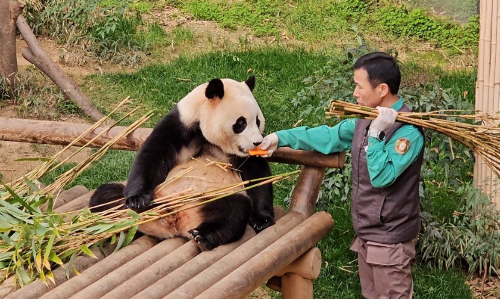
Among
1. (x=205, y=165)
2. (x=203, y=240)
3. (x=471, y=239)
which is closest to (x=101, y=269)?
(x=203, y=240)

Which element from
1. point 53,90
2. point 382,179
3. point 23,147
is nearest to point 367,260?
point 382,179

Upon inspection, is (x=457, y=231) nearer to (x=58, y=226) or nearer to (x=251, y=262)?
(x=251, y=262)

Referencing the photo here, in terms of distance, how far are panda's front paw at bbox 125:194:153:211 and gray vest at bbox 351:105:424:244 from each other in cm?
97

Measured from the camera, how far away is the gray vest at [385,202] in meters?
3.74

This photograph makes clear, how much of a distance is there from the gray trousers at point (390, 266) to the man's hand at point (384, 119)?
59 cm

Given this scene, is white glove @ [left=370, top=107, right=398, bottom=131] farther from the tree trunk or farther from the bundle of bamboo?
the tree trunk

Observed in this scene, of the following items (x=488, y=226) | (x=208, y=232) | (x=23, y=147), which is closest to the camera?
(x=208, y=232)

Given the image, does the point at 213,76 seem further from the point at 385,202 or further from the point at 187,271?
the point at 187,271

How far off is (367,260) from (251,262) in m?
0.65

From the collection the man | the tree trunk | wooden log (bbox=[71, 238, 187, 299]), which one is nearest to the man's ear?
the man

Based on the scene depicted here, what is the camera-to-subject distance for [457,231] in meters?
4.86

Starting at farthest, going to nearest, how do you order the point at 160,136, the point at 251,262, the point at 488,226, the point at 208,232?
1. the point at 488,226
2. the point at 160,136
3. the point at 208,232
4. the point at 251,262

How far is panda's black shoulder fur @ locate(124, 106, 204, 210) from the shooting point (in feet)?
12.5

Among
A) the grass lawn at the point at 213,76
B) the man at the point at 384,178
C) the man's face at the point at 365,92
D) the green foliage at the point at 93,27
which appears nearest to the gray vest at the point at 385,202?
the man at the point at 384,178
